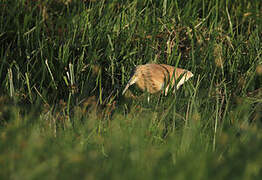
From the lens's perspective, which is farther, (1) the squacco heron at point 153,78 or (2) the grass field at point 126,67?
(1) the squacco heron at point 153,78

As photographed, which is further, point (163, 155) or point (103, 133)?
point (103, 133)

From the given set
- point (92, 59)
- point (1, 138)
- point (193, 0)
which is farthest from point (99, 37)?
point (1, 138)

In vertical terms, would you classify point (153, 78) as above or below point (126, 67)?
above

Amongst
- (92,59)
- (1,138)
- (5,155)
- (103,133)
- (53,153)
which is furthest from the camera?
(92,59)

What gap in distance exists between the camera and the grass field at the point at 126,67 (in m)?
2.49

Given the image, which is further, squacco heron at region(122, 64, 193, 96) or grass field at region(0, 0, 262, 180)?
squacco heron at region(122, 64, 193, 96)

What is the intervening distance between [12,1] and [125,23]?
3.31ft

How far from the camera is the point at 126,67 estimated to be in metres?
3.62

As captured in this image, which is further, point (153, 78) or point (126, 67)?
point (126, 67)

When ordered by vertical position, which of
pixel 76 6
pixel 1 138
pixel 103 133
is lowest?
pixel 103 133

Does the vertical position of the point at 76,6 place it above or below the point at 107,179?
above

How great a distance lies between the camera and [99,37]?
368 centimetres

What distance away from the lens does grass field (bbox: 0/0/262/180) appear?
8.18ft

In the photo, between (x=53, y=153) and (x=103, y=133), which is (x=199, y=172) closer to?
(x=53, y=153)
